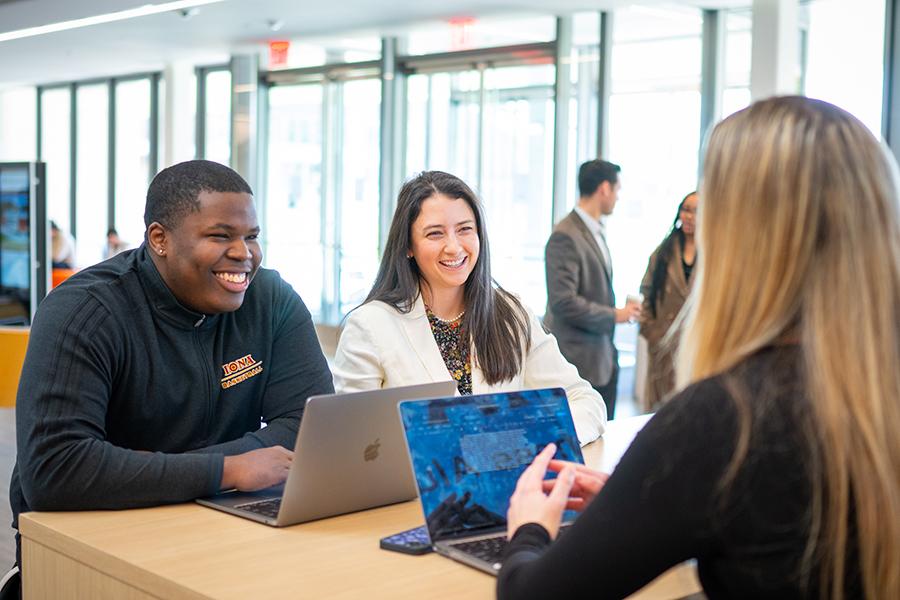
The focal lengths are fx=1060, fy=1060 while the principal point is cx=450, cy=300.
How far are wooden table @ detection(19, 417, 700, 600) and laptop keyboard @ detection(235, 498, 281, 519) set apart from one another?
0.13 ft

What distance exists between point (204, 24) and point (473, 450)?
908 cm

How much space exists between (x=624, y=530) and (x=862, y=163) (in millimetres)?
492

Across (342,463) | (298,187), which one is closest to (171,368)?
(342,463)

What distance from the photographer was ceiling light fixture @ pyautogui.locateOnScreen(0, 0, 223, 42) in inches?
357

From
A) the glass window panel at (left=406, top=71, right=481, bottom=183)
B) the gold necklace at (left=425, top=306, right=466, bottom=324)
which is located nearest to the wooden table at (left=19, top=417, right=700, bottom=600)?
the gold necklace at (left=425, top=306, right=466, bottom=324)

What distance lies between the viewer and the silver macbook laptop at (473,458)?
5.55ft

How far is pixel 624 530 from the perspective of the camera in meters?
1.19

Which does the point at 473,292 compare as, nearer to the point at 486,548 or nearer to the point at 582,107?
the point at 486,548

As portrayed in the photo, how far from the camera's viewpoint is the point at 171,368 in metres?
2.20

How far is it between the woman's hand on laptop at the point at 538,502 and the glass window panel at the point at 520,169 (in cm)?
737

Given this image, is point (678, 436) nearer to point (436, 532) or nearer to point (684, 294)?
point (436, 532)

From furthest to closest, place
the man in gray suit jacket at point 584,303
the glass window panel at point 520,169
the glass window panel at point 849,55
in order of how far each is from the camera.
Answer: the glass window panel at point 520,169
the glass window panel at point 849,55
the man in gray suit jacket at point 584,303

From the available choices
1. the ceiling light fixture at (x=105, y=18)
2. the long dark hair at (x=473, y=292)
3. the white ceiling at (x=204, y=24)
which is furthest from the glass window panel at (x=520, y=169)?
the long dark hair at (x=473, y=292)

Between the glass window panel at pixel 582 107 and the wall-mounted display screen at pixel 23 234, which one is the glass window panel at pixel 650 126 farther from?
the wall-mounted display screen at pixel 23 234
